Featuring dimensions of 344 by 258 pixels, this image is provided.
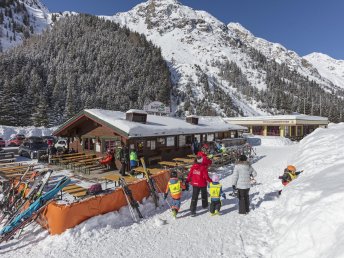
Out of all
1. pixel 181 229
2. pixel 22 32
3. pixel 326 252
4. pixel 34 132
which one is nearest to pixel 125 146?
pixel 181 229

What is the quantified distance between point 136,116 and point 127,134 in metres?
3.57

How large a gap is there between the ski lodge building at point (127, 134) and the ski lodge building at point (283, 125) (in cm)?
3167

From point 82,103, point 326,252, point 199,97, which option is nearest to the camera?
point 326,252

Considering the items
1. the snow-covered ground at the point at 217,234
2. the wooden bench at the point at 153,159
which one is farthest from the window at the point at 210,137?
the snow-covered ground at the point at 217,234

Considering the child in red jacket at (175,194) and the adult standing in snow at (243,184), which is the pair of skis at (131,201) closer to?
the child in red jacket at (175,194)

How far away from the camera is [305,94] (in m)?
174

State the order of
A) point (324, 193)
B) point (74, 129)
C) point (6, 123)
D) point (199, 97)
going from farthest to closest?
point (199, 97) < point (6, 123) < point (74, 129) < point (324, 193)

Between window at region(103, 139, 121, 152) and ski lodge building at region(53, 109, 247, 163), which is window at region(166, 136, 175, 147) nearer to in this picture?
ski lodge building at region(53, 109, 247, 163)

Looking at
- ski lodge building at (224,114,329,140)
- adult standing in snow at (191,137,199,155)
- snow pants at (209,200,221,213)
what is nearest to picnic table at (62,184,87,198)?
snow pants at (209,200,221,213)

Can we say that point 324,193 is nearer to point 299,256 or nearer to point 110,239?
point 299,256

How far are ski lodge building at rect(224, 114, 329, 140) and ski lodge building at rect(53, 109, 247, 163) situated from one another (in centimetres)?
3167

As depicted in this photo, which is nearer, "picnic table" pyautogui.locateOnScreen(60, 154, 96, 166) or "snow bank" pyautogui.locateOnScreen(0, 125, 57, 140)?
"picnic table" pyautogui.locateOnScreen(60, 154, 96, 166)

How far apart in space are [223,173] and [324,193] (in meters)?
10.6

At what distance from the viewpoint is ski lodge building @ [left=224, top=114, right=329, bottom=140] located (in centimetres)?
4931
